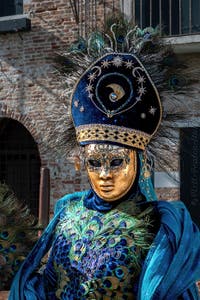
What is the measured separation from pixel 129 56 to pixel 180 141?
56cm

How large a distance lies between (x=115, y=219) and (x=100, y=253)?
0.15 metres

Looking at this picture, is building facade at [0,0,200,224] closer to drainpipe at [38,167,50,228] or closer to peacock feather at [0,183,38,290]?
drainpipe at [38,167,50,228]

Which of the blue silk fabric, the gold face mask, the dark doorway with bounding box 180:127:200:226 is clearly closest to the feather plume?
the gold face mask

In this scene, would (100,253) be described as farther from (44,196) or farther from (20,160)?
(20,160)

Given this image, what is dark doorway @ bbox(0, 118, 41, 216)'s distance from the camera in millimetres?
10859

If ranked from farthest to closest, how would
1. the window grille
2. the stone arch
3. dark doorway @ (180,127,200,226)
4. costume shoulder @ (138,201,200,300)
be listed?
the stone arch < the window grille < dark doorway @ (180,127,200,226) < costume shoulder @ (138,201,200,300)

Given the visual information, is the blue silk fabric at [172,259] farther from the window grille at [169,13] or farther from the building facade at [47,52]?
the window grille at [169,13]

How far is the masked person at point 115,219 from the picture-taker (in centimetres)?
266

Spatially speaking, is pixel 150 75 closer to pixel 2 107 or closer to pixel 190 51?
pixel 190 51

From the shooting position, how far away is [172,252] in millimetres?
2637

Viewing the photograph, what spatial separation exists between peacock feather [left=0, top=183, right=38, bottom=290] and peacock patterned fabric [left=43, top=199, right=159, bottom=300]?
204 mm

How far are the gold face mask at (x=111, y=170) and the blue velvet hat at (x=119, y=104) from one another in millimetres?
39

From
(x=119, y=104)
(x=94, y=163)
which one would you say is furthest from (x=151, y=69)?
(x=94, y=163)

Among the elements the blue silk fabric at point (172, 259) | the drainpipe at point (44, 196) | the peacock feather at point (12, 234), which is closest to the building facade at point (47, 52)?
the drainpipe at point (44, 196)
